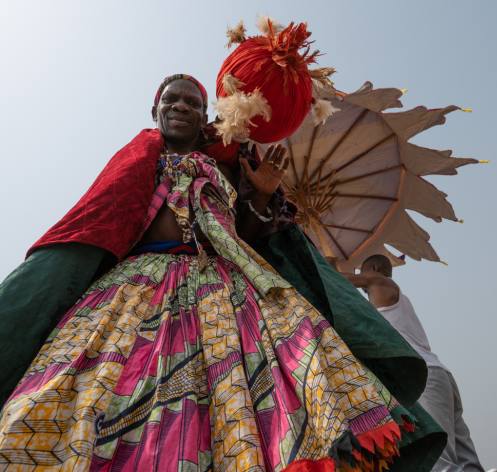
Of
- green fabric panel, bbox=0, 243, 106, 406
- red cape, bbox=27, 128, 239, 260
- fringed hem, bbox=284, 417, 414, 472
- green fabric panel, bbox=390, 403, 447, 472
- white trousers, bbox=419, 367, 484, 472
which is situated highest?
red cape, bbox=27, 128, 239, 260

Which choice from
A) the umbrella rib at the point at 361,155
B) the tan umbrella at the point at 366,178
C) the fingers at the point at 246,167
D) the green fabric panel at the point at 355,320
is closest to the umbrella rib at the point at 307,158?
the tan umbrella at the point at 366,178

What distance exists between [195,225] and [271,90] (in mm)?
617

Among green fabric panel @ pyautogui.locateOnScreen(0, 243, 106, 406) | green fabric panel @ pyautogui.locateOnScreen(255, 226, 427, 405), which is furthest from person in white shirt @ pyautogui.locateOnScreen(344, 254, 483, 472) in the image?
green fabric panel @ pyautogui.locateOnScreen(0, 243, 106, 406)

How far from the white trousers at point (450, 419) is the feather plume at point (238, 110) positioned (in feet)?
7.29

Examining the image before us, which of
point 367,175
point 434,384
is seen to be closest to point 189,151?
point 434,384

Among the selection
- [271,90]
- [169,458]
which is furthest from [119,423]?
[271,90]

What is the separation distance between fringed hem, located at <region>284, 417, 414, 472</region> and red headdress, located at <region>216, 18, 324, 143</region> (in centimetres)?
120

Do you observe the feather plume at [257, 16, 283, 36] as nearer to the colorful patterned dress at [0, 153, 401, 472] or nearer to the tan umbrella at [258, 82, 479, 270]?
the colorful patterned dress at [0, 153, 401, 472]

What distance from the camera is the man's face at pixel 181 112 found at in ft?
8.71

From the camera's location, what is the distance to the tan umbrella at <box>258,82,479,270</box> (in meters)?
4.79

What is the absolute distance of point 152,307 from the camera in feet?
5.71

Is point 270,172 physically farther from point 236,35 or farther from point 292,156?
point 292,156

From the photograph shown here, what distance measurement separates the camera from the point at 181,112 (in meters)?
Result: 2.68

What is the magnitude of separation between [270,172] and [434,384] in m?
2.01
